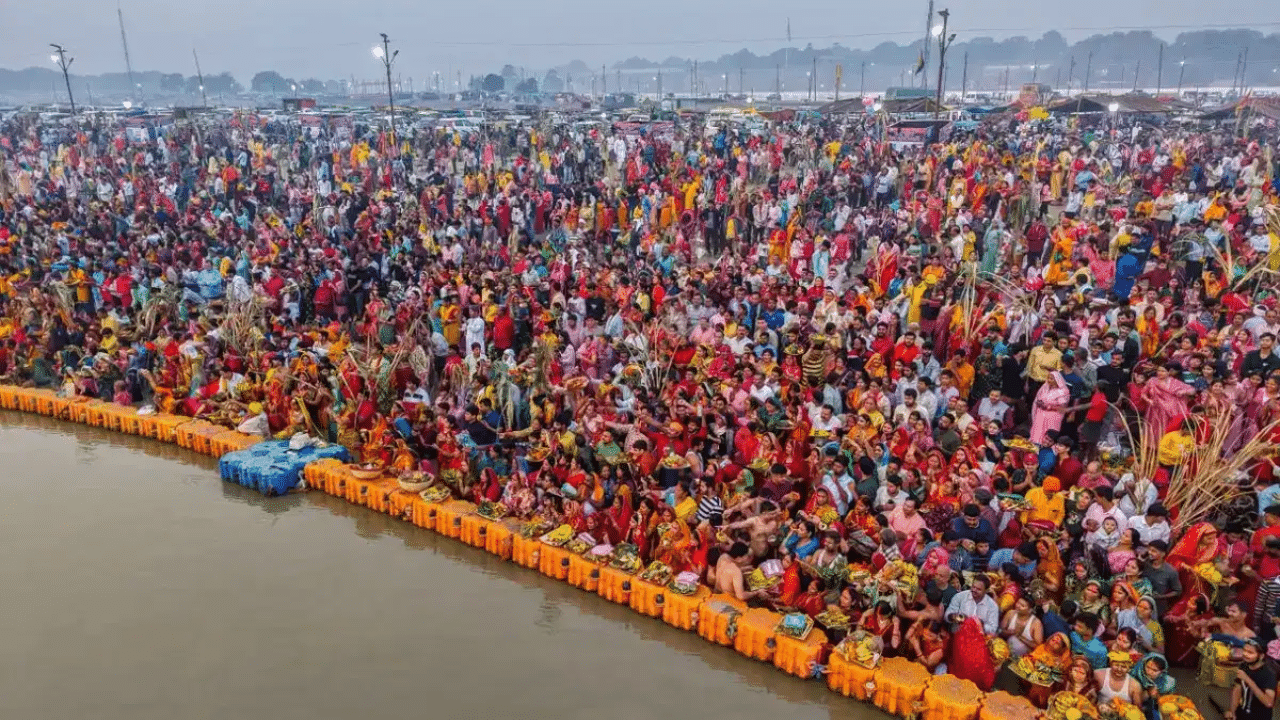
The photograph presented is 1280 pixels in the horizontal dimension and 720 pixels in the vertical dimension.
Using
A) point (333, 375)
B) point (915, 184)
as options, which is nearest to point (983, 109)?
point (915, 184)

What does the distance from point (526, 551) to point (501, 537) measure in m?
0.37

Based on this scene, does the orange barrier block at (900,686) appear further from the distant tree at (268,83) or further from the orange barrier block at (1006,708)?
the distant tree at (268,83)

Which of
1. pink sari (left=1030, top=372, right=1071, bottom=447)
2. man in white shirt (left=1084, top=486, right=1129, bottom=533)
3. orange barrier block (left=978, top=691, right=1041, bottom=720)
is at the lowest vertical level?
orange barrier block (left=978, top=691, right=1041, bottom=720)

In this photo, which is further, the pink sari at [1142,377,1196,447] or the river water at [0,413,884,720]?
the pink sari at [1142,377,1196,447]

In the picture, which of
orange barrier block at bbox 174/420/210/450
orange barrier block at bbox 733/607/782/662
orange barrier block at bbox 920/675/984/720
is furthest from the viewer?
orange barrier block at bbox 174/420/210/450

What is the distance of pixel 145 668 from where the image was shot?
8.05 meters

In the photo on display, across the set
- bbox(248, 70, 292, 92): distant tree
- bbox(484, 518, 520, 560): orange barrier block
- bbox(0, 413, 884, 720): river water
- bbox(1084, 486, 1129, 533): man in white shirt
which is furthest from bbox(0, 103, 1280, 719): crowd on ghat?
bbox(248, 70, 292, 92): distant tree

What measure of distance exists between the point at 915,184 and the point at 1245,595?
14.7 meters

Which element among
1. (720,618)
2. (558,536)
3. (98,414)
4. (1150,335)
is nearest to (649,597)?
(720,618)

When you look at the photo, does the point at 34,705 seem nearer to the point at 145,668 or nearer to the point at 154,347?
the point at 145,668

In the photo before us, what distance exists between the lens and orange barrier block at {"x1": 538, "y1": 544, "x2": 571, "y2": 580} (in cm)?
911

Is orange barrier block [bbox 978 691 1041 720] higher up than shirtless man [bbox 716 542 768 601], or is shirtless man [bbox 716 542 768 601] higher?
shirtless man [bbox 716 542 768 601]

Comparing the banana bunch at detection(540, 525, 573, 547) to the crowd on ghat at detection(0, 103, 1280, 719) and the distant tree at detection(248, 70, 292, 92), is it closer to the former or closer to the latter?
the crowd on ghat at detection(0, 103, 1280, 719)

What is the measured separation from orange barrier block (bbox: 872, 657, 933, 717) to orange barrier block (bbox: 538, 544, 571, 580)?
10.9ft
